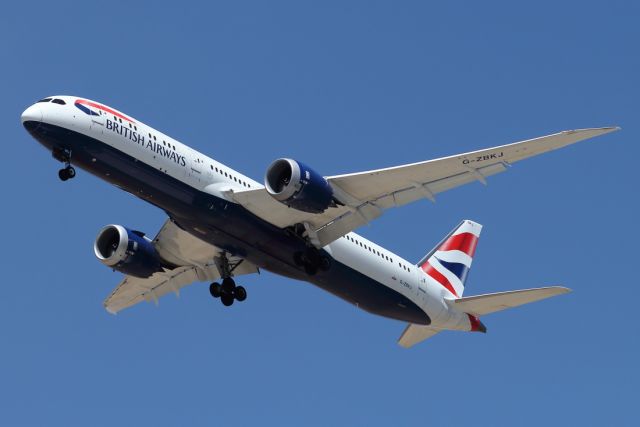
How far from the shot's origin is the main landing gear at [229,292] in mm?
44062

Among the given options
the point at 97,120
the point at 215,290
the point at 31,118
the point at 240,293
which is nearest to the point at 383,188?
the point at 240,293

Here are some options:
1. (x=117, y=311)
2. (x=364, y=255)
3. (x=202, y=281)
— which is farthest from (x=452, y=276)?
(x=117, y=311)

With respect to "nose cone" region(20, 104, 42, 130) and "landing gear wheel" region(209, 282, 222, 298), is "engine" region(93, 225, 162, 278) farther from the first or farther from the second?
"nose cone" region(20, 104, 42, 130)

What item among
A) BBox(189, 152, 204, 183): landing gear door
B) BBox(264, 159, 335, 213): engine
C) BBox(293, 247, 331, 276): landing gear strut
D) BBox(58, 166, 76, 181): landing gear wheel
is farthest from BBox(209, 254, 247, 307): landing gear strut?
BBox(58, 166, 76, 181): landing gear wheel

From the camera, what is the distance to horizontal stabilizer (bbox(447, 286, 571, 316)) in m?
41.7

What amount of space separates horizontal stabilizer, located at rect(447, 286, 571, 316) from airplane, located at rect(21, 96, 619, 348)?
0.05m

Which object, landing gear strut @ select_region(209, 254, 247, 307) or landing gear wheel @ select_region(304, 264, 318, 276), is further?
landing gear strut @ select_region(209, 254, 247, 307)

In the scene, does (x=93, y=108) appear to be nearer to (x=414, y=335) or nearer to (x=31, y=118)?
(x=31, y=118)

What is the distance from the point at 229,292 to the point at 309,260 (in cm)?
410

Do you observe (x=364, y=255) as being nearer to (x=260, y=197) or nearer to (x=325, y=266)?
(x=325, y=266)

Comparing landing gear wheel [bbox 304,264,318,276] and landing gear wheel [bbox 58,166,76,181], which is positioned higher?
landing gear wheel [bbox 58,166,76,181]

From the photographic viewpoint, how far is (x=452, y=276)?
49688 mm

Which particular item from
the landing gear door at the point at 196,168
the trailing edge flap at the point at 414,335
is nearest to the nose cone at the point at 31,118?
the landing gear door at the point at 196,168

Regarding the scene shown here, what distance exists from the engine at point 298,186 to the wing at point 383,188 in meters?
0.71
